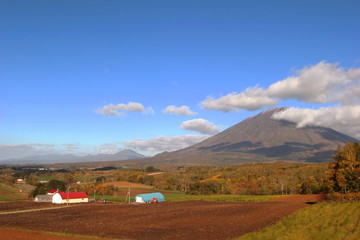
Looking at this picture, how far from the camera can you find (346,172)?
57.0 meters

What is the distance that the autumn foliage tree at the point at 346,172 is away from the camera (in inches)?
2216

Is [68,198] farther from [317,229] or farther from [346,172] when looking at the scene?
[317,229]

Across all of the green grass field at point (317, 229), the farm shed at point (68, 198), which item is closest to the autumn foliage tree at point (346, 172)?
the green grass field at point (317, 229)

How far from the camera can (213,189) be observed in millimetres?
102062

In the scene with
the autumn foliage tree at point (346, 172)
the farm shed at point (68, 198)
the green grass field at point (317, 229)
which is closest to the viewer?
the green grass field at point (317, 229)

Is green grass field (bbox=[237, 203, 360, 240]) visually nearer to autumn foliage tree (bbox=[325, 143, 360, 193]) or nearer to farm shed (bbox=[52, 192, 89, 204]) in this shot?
autumn foliage tree (bbox=[325, 143, 360, 193])

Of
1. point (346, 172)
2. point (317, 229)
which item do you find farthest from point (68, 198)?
point (317, 229)

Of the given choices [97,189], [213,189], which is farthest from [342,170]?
[97,189]

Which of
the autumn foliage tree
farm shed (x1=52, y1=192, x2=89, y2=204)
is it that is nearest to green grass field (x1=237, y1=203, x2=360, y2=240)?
the autumn foliage tree

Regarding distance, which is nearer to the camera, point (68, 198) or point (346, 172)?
point (346, 172)

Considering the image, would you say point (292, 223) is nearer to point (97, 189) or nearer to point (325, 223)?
point (325, 223)

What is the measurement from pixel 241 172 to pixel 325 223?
347 feet

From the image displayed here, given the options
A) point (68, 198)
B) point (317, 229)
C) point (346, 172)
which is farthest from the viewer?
point (68, 198)

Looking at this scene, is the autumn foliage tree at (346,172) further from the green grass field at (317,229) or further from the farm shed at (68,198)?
the farm shed at (68,198)
